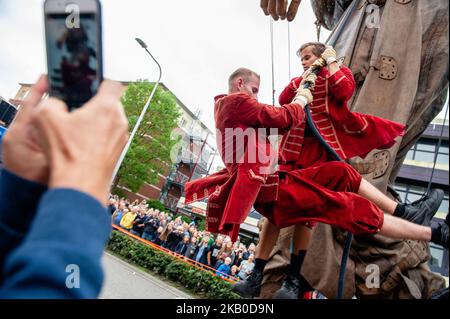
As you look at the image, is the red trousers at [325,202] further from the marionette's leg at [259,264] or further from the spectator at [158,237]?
the spectator at [158,237]

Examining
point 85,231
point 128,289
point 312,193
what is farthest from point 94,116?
point 128,289

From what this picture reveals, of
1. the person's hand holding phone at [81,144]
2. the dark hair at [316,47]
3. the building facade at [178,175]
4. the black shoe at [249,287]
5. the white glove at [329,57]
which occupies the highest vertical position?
the dark hair at [316,47]

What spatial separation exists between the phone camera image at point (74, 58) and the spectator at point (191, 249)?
10655 millimetres

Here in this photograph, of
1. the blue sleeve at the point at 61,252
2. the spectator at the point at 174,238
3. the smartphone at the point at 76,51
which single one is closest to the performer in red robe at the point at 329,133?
the smartphone at the point at 76,51

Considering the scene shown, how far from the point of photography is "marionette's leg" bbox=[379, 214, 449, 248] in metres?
2.16

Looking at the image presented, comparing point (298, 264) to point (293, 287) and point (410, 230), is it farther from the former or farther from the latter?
point (410, 230)

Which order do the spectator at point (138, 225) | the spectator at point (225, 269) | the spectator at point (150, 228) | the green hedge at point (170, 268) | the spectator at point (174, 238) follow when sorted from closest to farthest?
the green hedge at point (170, 268) → the spectator at point (225, 269) → the spectator at point (174, 238) → the spectator at point (150, 228) → the spectator at point (138, 225)

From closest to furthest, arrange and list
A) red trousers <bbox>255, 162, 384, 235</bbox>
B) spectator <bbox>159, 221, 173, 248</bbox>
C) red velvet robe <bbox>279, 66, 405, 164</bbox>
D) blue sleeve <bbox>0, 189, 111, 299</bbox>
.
→ blue sleeve <bbox>0, 189, 111, 299</bbox>, red trousers <bbox>255, 162, 384, 235</bbox>, red velvet robe <bbox>279, 66, 405, 164</bbox>, spectator <bbox>159, 221, 173, 248</bbox>

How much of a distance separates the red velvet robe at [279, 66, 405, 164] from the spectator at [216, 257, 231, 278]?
6.51 metres

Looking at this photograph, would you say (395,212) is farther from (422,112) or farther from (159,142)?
(159,142)

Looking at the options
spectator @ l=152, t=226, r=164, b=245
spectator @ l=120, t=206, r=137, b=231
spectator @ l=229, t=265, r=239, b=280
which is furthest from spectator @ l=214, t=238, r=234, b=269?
spectator @ l=120, t=206, r=137, b=231

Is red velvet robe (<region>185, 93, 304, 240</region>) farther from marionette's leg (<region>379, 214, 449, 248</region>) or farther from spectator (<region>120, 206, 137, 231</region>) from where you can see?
spectator (<region>120, 206, 137, 231</region>)

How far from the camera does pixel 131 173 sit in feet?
97.5

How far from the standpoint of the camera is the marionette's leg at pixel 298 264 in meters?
2.96
